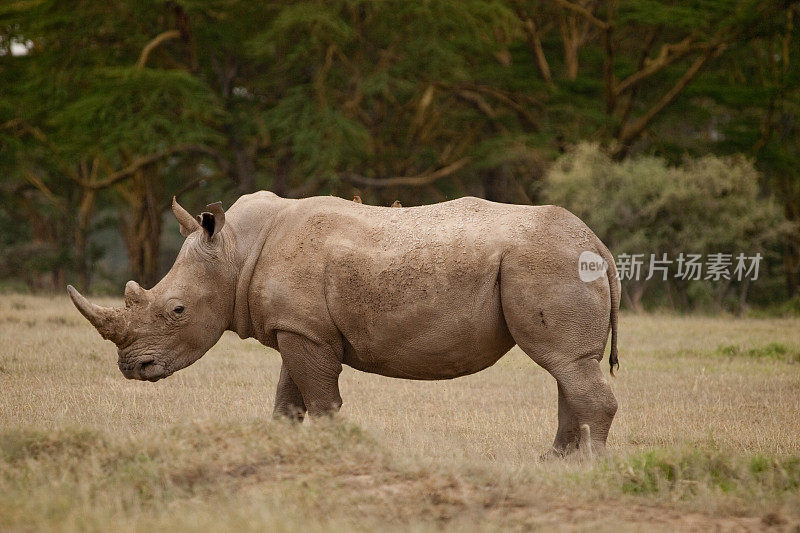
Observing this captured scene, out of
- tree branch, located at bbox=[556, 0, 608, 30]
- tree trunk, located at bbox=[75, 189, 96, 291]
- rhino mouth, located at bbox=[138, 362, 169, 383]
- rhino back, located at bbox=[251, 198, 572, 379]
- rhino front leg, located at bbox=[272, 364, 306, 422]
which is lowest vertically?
tree trunk, located at bbox=[75, 189, 96, 291]

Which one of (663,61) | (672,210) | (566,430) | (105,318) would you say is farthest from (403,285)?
(663,61)

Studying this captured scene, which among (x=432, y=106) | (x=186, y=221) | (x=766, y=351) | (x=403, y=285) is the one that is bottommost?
(x=766, y=351)

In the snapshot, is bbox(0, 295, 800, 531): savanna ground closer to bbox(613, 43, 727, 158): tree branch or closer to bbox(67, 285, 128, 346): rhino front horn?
bbox(67, 285, 128, 346): rhino front horn

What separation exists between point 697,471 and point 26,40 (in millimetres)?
23449

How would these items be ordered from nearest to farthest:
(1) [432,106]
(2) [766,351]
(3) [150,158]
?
(2) [766,351] < (3) [150,158] < (1) [432,106]

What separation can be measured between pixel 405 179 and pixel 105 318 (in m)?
19.5

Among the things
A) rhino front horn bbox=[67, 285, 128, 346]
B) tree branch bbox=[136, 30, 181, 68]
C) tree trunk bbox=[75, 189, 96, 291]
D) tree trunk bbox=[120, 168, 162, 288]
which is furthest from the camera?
tree trunk bbox=[75, 189, 96, 291]

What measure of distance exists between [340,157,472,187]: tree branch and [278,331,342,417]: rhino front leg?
695 inches

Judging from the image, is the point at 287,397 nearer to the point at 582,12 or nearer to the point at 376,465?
the point at 376,465

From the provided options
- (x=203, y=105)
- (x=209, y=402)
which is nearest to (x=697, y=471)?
(x=209, y=402)

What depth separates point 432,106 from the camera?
28.8 meters

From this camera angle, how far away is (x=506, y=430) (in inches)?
328

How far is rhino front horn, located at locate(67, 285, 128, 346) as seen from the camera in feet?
22.5

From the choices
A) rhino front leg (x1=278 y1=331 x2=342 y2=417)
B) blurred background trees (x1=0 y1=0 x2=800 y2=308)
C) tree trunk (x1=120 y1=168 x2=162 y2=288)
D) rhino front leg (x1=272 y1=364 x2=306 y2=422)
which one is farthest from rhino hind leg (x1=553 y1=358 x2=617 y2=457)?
tree trunk (x1=120 y1=168 x2=162 y2=288)
